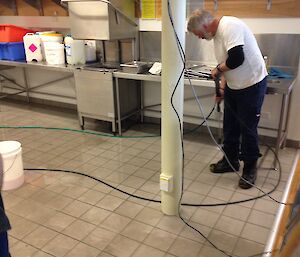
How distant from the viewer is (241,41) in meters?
2.08

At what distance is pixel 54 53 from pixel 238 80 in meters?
2.33

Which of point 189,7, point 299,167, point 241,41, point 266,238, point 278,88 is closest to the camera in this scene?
point 266,238

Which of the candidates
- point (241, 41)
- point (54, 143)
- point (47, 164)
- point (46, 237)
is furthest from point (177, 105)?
point (54, 143)

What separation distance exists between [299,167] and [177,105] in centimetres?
143

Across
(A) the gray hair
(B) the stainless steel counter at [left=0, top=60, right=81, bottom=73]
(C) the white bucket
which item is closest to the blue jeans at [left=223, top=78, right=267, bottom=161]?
(A) the gray hair

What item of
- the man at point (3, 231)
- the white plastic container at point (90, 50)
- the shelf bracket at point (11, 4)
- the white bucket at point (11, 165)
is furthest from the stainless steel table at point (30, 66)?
the man at point (3, 231)

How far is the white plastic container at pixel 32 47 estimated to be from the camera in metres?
3.85

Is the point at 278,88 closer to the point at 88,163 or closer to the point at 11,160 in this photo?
the point at 88,163

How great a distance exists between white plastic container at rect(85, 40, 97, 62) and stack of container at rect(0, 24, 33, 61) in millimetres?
925

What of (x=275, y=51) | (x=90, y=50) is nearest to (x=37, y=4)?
(x=90, y=50)

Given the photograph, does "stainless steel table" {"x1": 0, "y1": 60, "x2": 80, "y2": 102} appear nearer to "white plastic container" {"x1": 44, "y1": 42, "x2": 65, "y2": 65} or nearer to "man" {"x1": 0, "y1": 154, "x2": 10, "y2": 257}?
"white plastic container" {"x1": 44, "y1": 42, "x2": 65, "y2": 65}

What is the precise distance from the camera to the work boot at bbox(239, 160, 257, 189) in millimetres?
2426

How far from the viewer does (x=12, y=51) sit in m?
3.99

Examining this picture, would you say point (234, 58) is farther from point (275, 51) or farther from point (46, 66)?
point (46, 66)
